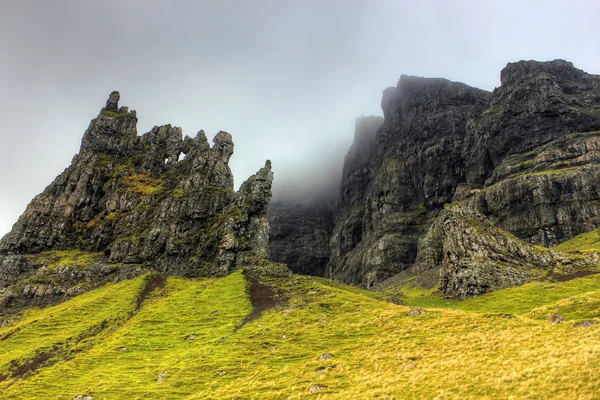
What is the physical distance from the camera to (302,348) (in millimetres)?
57312

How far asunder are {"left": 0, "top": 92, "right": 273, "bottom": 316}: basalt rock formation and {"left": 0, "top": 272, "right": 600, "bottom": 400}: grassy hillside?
2404 centimetres

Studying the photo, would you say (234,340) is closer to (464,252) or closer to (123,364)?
(123,364)

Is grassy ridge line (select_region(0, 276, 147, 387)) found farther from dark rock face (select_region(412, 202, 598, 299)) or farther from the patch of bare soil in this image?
dark rock face (select_region(412, 202, 598, 299))

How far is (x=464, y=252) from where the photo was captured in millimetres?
123375

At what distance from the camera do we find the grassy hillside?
3462cm

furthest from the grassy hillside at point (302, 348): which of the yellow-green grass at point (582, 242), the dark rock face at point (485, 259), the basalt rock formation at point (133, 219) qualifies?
the yellow-green grass at point (582, 242)

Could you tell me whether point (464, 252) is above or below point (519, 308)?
above

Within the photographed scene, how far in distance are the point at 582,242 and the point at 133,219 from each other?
173562mm

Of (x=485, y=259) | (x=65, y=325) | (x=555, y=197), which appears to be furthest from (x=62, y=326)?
(x=555, y=197)

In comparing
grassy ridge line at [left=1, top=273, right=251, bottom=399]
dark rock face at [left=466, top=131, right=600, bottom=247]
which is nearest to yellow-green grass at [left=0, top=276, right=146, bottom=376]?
grassy ridge line at [left=1, top=273, right=251, bottom=399]

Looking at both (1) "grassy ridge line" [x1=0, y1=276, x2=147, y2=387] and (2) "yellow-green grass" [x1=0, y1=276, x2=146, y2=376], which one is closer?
(1) "grassy ridge line" [x1=0, y1=276, x2=147, y2=387]

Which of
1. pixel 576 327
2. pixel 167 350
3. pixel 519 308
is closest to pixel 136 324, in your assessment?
pixel 167 350

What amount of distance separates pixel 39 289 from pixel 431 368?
10937 centimetres

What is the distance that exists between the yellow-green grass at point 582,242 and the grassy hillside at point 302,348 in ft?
192
